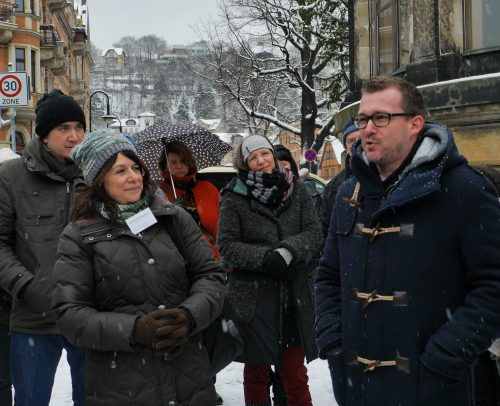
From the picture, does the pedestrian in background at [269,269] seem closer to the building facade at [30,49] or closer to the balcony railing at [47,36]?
the building facade at [30,49]

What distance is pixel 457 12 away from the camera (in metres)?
7.98

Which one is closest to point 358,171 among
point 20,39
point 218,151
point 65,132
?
point 65,132

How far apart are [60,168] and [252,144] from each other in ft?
4.66

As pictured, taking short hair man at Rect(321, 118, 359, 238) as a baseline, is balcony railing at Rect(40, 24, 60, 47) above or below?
above

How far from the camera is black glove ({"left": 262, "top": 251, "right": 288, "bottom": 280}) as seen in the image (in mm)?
4176

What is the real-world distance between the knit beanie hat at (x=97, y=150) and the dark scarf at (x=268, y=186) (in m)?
1.39

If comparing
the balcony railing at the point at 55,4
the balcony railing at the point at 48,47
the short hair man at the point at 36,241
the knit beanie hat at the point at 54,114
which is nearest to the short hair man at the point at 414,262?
the short hair man at the point at 36,241

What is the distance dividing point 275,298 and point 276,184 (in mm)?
782

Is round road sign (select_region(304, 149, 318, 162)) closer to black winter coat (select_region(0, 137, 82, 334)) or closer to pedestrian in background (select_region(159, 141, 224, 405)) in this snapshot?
pedestrian in background (select_region(159, 141, 224, 405))

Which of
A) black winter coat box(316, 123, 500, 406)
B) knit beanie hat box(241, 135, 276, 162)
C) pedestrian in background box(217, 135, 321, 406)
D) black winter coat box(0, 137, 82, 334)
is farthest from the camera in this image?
knit beanie hat box(241, 135, 276, 162)

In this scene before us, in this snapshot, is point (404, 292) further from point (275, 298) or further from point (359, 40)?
point (359, 40)

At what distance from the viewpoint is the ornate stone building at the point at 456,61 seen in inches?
271

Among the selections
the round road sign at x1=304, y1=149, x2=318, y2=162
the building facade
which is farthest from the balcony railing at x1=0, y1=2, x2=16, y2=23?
the round road sign at x1=304, y1=149, x2=318, y2=162

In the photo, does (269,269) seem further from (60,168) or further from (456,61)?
(456,61)
